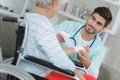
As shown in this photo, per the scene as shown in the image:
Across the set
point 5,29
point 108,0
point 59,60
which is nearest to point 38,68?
point 59,60

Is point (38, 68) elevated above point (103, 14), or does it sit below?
below

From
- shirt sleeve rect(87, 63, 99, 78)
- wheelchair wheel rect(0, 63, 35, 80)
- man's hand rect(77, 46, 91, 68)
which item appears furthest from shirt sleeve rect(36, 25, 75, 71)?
shirt sleeve rect(87, 63, 99, 78)

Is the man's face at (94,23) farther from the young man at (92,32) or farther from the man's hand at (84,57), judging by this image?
the man's hand at (84,57)

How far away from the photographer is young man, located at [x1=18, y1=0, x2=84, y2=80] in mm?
1671

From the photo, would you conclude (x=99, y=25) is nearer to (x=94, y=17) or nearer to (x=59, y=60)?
(x=94, y=17)

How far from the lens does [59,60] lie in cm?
168

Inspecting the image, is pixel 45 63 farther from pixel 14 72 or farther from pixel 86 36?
pixel 86 36

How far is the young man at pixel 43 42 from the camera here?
5.48 ft

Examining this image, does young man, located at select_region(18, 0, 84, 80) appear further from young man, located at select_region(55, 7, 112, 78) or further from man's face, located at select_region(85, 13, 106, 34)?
man's face, located at select_region(85, 13, 106, 34)

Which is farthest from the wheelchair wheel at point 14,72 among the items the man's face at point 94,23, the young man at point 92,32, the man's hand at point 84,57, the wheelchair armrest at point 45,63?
the man's face at point 94,23

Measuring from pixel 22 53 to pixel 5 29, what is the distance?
1135 mm

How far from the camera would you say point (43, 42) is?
5.45ft

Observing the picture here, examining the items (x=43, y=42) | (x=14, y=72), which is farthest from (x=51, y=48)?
(x=14, y=72)

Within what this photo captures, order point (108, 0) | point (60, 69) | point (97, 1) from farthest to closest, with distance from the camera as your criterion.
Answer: point (97, 1)
point (108, 0)
point (60, 69)
